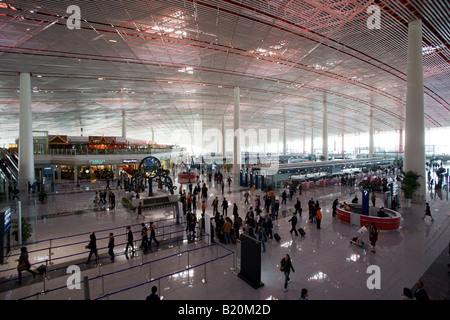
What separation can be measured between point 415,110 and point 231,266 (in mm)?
16740

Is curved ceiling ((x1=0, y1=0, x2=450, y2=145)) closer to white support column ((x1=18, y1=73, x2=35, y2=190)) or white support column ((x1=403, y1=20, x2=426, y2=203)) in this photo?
white support column ((x1=18, y1=73, x2=35, y2=190))

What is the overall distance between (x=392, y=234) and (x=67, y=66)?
25986 mm

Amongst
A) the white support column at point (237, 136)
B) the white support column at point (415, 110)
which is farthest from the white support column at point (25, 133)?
the white support column at point (415, 110)

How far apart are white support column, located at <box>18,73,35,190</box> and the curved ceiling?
4.54ft

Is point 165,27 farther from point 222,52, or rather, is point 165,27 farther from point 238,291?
point 238,291

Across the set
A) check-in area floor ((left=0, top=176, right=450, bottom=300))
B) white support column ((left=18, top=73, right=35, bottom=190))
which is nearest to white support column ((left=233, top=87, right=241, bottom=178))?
check-in area floor ((left=0, top=176, right=450, bottom=300))

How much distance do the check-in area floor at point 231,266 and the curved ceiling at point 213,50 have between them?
38.9ft

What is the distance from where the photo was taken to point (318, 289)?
17.9ft

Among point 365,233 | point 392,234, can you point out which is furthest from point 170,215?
point 392,234

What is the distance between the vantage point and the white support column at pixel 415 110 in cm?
1462

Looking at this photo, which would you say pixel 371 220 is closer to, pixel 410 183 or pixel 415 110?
pixel 410 183

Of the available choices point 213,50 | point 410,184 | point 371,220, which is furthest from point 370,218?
point 213,50

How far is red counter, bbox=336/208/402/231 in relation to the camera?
9945 mm

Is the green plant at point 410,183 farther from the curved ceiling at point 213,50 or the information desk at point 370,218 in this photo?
the curved ceiling at point 213,50
